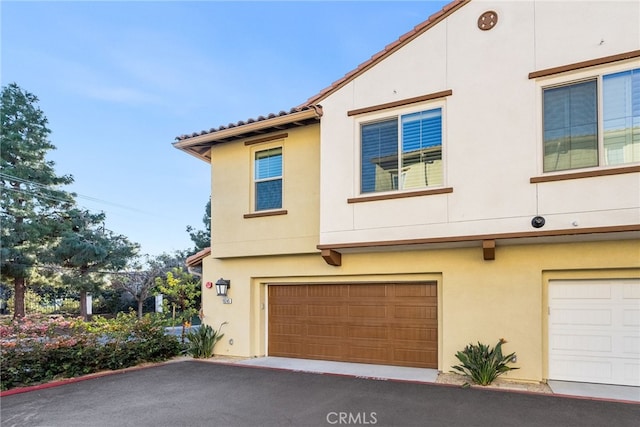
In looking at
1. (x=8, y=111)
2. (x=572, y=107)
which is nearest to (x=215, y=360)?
(x=572, y=107)

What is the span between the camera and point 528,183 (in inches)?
268

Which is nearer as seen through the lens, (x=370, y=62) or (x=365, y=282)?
(x=370, y=62)

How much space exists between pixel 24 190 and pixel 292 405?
66.6ft

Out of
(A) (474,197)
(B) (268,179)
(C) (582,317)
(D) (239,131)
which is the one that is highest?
(D) (239,131)

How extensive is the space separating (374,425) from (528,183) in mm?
4813

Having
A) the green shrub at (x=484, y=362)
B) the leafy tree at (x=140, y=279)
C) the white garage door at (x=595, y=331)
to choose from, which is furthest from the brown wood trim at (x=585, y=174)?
the leafy tree at (x=140, y=279)

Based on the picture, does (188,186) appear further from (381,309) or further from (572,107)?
(572,107)

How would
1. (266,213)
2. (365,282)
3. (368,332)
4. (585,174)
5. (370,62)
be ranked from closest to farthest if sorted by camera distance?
1. (585,174)
2. (370,62)
3. (368,332)
4. (365,282)
5. (266,213)

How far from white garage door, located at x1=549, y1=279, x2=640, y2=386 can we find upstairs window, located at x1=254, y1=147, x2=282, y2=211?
6.53 metres

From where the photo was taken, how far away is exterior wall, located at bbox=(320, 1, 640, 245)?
21.2ft

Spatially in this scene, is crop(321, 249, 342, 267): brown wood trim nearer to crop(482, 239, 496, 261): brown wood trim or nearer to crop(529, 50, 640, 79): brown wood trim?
crop(482, 239, 496, 261): brown wood trim

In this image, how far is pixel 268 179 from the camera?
33.5 ft

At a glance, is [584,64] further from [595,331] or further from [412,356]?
[412,356]

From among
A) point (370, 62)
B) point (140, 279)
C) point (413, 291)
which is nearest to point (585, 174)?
point (413, 291)
